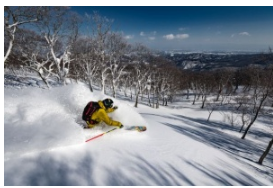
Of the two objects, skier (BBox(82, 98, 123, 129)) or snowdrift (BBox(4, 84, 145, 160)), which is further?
skier (BBox(82, 98, 123, 129))

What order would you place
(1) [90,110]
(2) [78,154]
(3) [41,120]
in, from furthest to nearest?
(1) [90,110] → (3) [41,120] → (2) [78,154]

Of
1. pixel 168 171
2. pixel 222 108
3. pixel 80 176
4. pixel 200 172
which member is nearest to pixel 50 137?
pixel 80 176

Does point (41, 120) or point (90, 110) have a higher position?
point (90, 110)

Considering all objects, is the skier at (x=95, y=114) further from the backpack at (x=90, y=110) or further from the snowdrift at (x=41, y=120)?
the snowdrift at (x=41, y=120)

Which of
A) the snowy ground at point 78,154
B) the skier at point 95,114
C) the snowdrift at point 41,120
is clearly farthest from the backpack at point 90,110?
the snowy ground at point 78,154

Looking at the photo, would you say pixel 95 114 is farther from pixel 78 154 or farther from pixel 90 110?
pixel 78 154

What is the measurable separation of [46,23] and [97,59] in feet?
20.9

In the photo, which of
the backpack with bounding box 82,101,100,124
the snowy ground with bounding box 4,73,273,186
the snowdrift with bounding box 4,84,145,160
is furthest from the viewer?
the backpack with bounding box 82,101,100,124

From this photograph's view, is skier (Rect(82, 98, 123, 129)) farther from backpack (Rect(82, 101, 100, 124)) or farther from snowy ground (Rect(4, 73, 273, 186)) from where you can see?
snowy ground (Rect(4, 73, 273, 186))

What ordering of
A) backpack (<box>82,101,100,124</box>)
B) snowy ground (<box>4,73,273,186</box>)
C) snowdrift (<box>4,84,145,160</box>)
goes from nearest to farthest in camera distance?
snowy ground (<box>4,73,273,186</box>), snowdrift (<box>4,84,145,160</box>), backpack (<box>82,101,100,124</box>)

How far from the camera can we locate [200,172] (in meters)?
5.01

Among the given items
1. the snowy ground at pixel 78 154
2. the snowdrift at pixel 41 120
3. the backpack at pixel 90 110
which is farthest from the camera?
the backpack at pixel 90 110

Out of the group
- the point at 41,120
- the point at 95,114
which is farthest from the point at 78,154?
the point at 41,120

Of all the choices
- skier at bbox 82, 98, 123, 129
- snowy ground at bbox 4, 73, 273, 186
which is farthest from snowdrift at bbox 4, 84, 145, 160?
skier at bbox 82, 98, 123, 129
